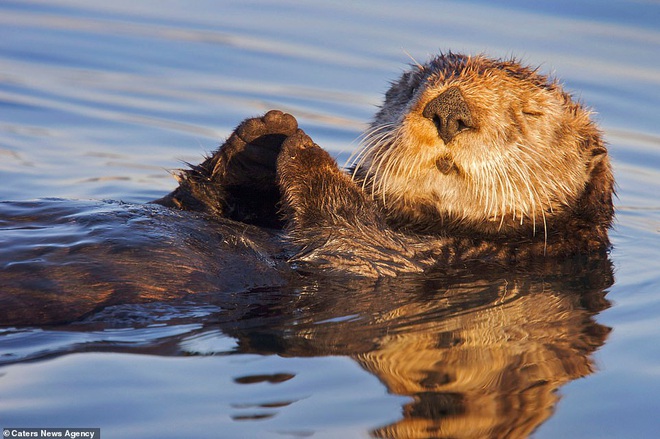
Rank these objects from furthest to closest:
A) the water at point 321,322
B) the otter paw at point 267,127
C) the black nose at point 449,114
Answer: the otter paw at point 267,127
the black nose at point 449,114
the water at point 321,322

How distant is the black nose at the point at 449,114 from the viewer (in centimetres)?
452

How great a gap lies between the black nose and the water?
77 cm

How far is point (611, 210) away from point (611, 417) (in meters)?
2.05

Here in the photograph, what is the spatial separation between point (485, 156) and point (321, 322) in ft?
4.06

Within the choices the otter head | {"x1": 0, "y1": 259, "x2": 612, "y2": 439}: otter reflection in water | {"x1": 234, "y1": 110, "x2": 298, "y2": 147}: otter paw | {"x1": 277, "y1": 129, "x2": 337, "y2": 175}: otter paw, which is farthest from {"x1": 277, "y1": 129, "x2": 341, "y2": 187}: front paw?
{"x1": 0, "y1": 259, "x2": 612, "y2": 439}: otter reflection in water

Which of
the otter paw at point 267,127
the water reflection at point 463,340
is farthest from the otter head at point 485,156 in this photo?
the otter paw at point 267,127

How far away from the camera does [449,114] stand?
452 cm

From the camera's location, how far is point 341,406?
3328 mm

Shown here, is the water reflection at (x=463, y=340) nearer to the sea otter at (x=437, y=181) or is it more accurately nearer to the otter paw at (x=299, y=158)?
the sea otter at (x=437, y=181)

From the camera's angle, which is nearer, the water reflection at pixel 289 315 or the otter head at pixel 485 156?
the water reflection at pixel 289 315

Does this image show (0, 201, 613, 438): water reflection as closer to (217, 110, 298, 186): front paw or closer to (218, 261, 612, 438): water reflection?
(218, 261, 612, 438): water reflection

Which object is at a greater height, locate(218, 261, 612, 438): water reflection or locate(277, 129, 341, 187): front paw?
locate(277, 129, 341, 187): front paw

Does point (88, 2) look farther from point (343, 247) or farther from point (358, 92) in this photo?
point (343, 247)

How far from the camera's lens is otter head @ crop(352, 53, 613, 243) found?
4.64 m
